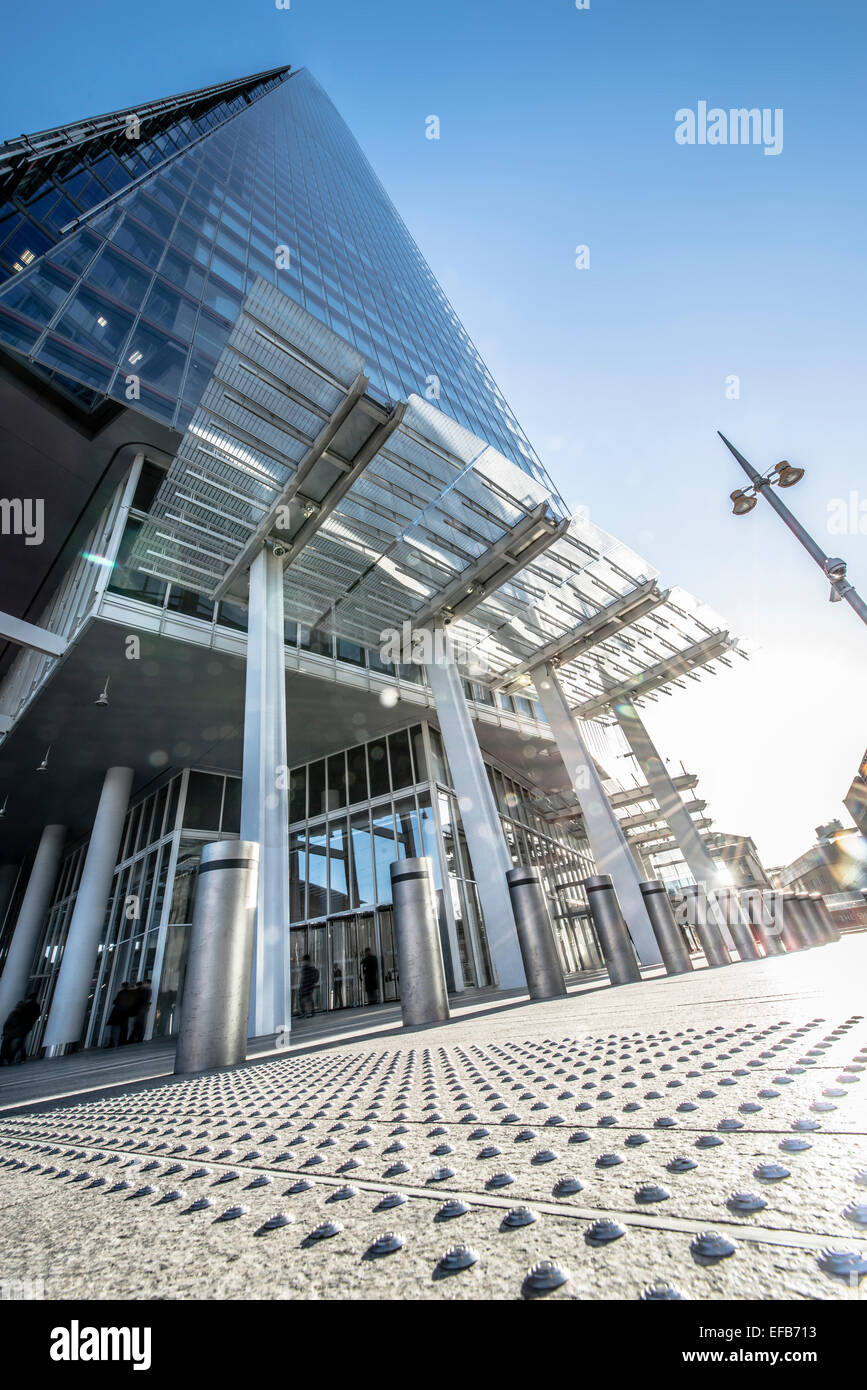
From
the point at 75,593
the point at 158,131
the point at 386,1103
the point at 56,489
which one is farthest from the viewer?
the point at 158,131

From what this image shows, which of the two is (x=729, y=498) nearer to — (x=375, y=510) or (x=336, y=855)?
(x=375, y=510)

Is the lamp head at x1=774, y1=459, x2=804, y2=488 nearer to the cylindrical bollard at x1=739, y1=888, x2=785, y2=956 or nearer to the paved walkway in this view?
the cylindrical bollard at x1=739, y1=888, x2=785, y2=956

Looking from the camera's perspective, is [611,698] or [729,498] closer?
[729,498]

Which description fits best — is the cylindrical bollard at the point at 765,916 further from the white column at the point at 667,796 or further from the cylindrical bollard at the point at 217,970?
the cylindrical bollard at the point at 217,970

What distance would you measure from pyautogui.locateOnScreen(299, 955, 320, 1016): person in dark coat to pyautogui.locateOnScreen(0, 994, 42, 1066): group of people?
6.98m

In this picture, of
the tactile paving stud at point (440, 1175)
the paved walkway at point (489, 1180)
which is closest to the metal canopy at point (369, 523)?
the paved walkway at point (489, 1180)

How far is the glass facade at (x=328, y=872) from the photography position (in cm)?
1517

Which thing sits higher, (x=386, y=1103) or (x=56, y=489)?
(x=56, y=489)

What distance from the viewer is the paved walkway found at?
0.77 metres

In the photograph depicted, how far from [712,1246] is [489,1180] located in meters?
0.58

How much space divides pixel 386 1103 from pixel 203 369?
15.6 metres

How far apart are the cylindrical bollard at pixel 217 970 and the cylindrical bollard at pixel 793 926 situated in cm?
1011
